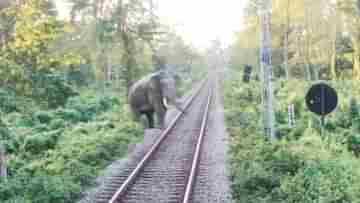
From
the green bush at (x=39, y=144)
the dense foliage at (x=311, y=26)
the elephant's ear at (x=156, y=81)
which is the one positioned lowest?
the green bush at (x=39, y=144)

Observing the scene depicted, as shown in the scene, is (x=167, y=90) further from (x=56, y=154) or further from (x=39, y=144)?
(x=56, y=154)

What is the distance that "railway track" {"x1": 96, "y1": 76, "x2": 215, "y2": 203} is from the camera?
939cm

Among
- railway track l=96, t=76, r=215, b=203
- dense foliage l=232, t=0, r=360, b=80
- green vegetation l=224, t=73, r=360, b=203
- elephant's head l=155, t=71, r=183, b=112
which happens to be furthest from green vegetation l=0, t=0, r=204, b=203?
dense foliage l=232, t=0, r=360, b=80

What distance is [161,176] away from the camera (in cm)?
1113

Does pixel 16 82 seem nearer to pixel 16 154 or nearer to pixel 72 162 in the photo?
pixel 72 162

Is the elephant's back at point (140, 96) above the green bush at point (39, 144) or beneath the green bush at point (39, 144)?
above

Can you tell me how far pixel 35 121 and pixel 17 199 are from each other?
13741mm

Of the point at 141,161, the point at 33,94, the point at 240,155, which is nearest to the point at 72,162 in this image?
the point at 141,161

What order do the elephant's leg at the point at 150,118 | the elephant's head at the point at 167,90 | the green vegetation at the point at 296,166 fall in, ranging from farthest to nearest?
the elephant's leg at the point at 150,118, the elephant's head at the point at 167,90, the green vegetation at the point at 296,166

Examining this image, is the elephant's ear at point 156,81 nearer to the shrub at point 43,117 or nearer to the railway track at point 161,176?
the railway track at point 161,176

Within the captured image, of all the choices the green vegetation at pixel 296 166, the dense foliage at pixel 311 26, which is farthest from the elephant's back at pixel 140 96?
the dense foliage at pixel 311 26

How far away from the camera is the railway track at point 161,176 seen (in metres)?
9.39

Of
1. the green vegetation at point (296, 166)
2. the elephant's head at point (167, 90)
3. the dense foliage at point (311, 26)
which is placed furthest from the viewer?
the dense foliage at point (311, 26)

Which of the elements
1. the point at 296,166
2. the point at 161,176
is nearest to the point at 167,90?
the point at 161,176
